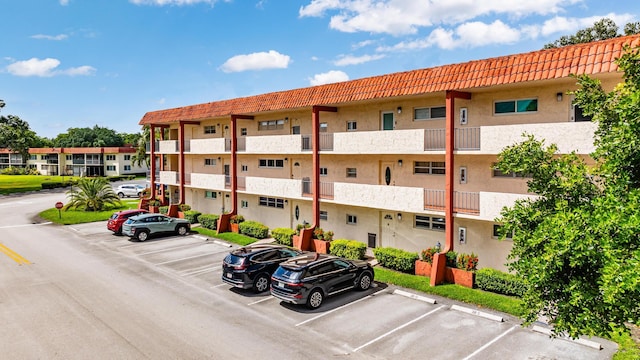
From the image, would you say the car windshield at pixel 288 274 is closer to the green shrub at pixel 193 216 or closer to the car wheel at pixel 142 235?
the car wheel at pixel 142 235

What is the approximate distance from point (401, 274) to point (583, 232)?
1156 centimetres

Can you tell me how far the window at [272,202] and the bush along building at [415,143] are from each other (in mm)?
95

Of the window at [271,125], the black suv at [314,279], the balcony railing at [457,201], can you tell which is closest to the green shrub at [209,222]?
the window at [271,125]

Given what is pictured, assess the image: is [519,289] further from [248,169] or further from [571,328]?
[248,169]

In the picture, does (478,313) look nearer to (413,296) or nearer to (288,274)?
(413,296)

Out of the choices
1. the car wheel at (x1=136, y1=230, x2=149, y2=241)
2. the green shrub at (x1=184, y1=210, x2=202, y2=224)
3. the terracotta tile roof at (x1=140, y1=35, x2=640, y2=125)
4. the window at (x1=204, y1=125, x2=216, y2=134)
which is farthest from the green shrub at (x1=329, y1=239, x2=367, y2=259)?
the window at (x1=204, y1=125, x2=216, y2=134)

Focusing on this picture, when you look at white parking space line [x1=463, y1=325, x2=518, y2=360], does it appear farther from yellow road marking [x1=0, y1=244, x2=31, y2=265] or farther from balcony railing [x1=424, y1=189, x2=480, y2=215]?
yellow road marking [x1=0, y1=244, x2=31, y2=265]

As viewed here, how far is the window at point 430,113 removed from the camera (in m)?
19.1

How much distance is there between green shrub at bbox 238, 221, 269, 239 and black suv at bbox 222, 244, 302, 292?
827 cm

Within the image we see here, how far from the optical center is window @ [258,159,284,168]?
90.8 ft

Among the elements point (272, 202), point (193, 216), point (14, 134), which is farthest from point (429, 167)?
point (14, 134)

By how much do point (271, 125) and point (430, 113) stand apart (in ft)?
39.0

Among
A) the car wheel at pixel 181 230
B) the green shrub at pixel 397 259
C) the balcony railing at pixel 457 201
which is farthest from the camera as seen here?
the car wheel at pixel 181 230

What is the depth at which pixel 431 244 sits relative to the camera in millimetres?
19891
